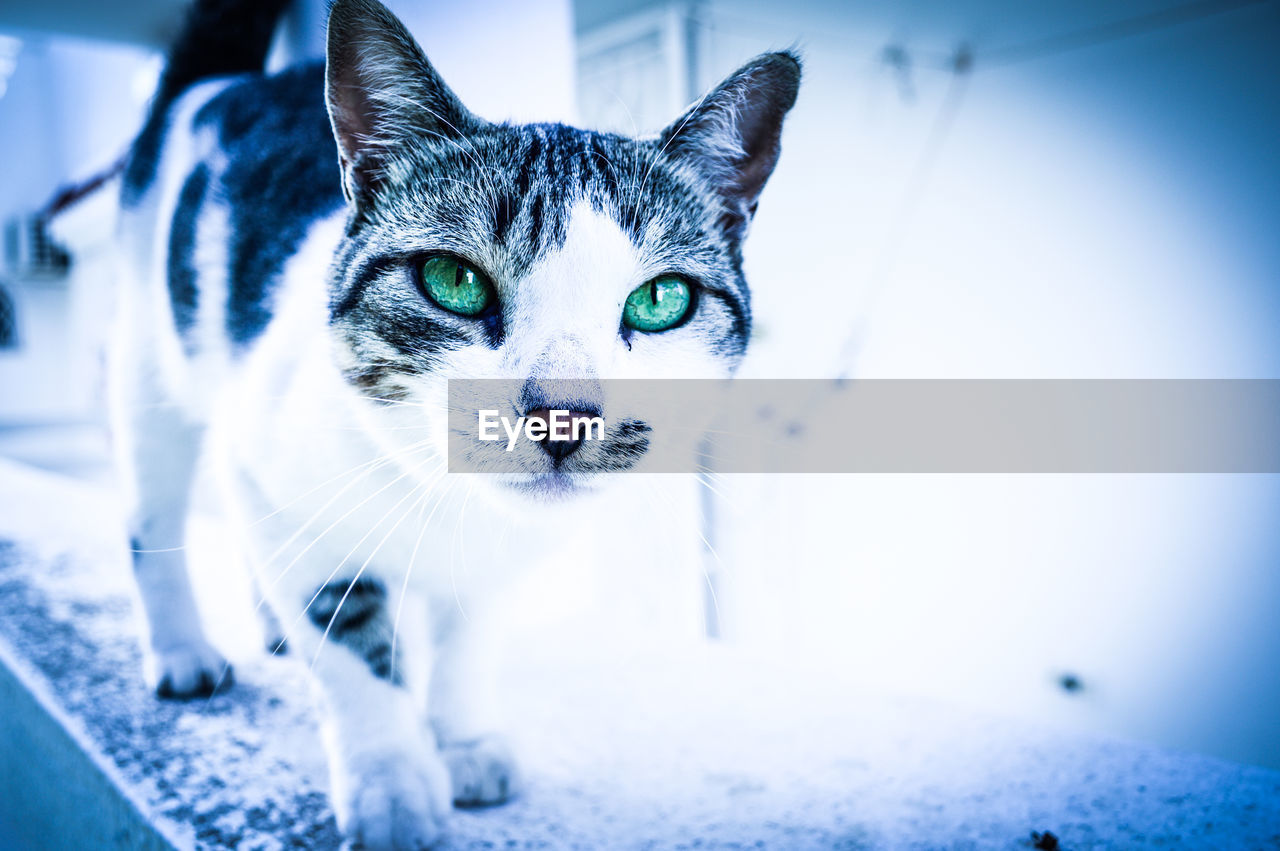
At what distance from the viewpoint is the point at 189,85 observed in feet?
3.10

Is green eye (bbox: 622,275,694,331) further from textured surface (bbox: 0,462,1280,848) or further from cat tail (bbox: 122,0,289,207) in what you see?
cat tail (bbox: 122,0,289,207)

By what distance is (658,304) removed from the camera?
0.55 metres

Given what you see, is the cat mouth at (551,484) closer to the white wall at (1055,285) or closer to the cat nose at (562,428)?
the cat nose at (562,428)

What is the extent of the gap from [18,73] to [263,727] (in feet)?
3.17

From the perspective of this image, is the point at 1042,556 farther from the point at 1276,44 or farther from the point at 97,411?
the point at 97,411

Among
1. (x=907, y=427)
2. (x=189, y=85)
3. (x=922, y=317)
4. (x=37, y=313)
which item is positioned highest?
(x=189, y=85)

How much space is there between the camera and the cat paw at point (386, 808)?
1.93ft

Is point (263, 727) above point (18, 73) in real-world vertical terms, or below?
below

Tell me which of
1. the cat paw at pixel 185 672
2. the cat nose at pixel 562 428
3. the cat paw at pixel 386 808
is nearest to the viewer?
the cat nose at pixel 562 428

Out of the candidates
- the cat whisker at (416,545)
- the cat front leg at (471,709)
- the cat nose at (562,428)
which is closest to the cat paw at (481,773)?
the cat front leg at (471,709)

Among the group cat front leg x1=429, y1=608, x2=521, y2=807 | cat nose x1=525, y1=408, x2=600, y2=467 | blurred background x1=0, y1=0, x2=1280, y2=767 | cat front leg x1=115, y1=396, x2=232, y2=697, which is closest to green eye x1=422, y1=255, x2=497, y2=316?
cat nose x1=525, y1=408, x2=600, y2=467

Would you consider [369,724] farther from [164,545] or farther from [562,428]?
[164,545]

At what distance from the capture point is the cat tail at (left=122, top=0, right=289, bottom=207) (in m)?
0.85

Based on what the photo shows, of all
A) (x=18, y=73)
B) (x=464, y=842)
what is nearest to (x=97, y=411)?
(x=18, y=73)
